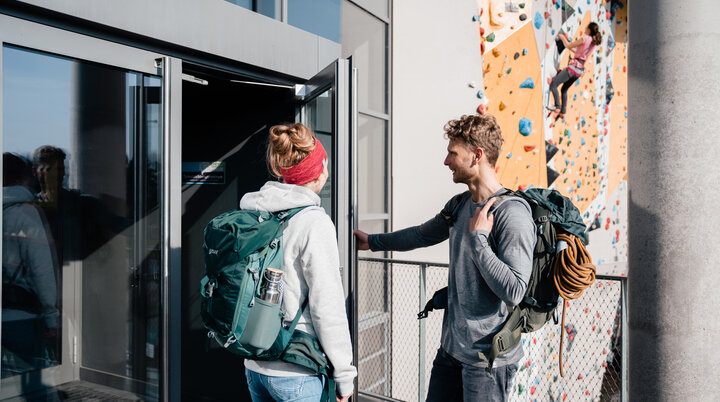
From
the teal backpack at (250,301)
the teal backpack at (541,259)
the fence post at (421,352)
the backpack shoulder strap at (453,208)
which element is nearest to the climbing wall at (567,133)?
the fence post at (421,352)

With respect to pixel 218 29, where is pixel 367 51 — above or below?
above

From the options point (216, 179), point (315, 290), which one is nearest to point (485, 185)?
point (315, 290)

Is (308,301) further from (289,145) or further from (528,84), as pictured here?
(528,84)

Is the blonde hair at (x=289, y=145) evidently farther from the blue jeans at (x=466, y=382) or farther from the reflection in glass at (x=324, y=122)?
the blue jeans at (x=466, y=382)

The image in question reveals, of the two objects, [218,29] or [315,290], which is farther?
[218,29]

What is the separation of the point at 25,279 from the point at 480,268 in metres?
1.80

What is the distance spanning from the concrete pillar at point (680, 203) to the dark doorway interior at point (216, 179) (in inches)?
90.1

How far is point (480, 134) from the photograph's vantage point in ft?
7.61

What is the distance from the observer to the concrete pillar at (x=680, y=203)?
3006mm

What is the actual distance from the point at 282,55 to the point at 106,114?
3.77 feet

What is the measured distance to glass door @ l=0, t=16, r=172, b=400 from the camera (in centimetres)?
213

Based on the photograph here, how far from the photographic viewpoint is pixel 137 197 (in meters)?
2.56

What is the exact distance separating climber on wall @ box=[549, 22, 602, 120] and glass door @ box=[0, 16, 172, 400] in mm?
6153

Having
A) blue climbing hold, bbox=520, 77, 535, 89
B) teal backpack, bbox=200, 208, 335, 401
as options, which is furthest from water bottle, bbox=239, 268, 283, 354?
blue climbing hold, bbox=520, 77, 535, 89
